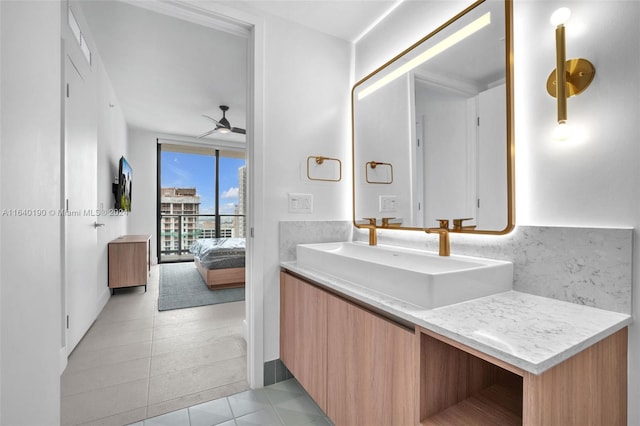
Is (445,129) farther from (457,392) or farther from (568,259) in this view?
(457,392)

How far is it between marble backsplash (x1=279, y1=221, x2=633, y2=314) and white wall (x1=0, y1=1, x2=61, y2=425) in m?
1.45

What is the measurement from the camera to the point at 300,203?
1.94 metres

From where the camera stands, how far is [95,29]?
8.34ft

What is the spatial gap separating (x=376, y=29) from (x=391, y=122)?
0.66 m

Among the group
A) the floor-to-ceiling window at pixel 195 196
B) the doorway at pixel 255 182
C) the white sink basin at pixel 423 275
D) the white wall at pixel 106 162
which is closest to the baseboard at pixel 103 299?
the white wall at pixel 106 162

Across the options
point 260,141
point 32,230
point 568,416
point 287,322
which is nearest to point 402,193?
point 260,141

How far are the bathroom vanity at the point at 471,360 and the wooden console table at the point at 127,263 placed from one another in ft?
10.9

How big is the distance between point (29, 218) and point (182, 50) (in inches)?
112

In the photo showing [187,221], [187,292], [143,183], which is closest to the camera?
[187,292]

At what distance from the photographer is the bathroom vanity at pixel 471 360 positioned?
69cm

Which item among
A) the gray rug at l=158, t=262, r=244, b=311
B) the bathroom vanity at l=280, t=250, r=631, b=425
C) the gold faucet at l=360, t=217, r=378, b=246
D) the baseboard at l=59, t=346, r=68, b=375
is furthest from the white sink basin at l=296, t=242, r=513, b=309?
the gray rug at l=158, t=262, r=244, b=311

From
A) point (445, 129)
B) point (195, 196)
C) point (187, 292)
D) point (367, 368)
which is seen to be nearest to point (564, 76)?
point (445, 129)

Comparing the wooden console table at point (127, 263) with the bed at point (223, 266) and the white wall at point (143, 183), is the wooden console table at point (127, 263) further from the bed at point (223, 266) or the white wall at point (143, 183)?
the white wall at point (143, 183)

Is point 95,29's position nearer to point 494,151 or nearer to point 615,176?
point 494,151
